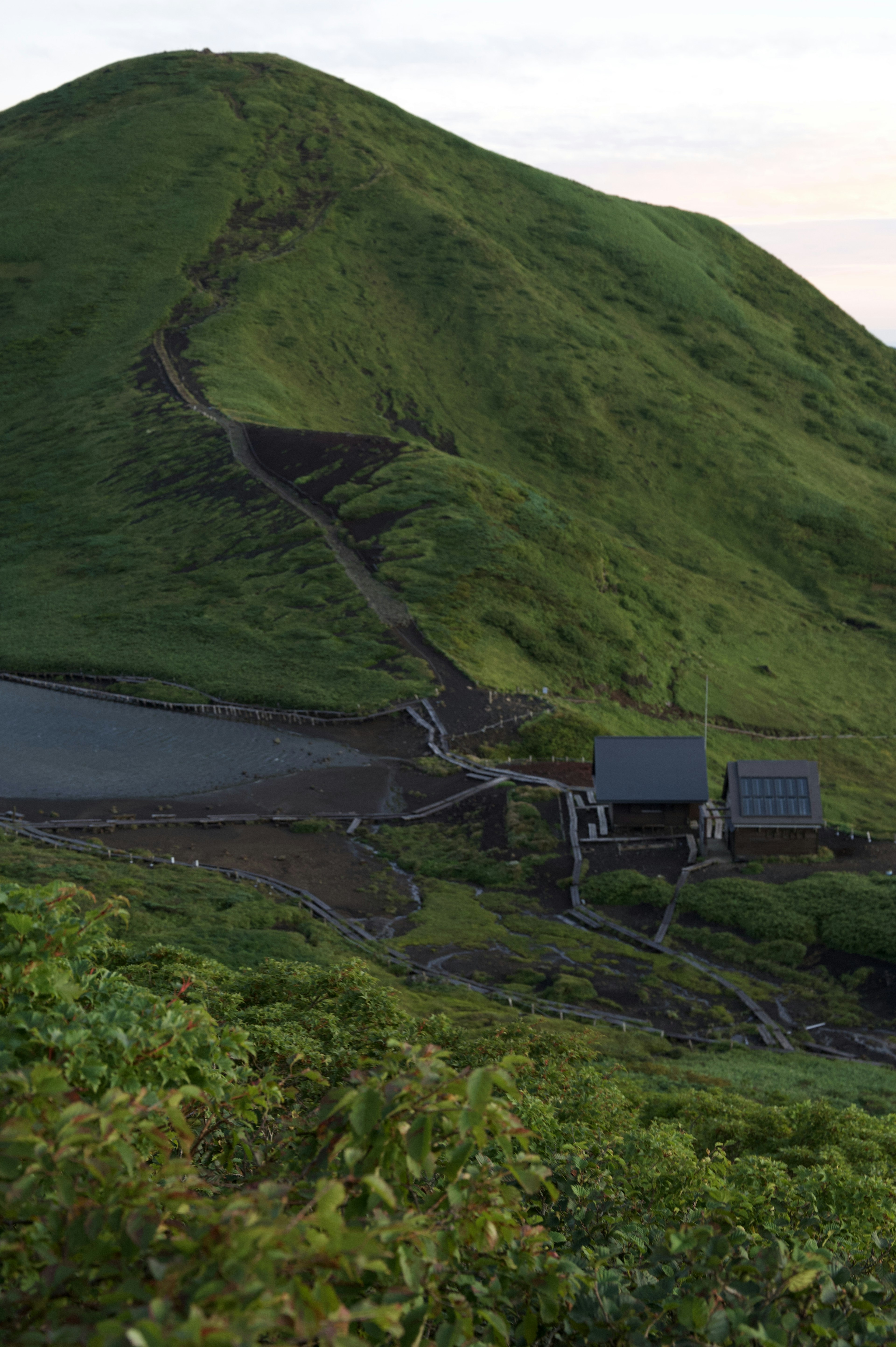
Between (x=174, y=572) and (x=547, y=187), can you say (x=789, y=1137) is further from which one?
(x=547, y=187)

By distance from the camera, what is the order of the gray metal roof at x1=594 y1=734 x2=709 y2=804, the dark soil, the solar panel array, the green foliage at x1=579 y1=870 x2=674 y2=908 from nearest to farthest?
the dark soil → the green foliage at x1=579 y1=870 x2=674 y2=908 → the solar panel array → the gray metal roof at x1=594 y1=734 x2=709 y2=804

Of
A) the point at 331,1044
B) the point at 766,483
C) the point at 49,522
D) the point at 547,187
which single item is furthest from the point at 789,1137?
the point at 547,187

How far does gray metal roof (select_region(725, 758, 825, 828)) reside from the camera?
50.0 m

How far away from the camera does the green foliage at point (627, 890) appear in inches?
1864

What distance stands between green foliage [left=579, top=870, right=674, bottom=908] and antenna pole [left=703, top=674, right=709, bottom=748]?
2521 centimetres

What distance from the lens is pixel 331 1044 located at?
16.8 meters

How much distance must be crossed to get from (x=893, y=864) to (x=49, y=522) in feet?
316

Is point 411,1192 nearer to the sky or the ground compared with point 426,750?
nearer to the sky

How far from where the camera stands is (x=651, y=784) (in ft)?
174

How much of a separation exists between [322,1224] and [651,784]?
164 feet

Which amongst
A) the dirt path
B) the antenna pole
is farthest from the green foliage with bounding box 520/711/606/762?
the dirt path

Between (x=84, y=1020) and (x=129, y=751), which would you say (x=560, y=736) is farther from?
(x=84, y=1020)

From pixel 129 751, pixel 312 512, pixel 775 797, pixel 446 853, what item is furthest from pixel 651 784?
pixel 312 512

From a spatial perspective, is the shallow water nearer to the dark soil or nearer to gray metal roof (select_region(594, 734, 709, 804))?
the dark soil
